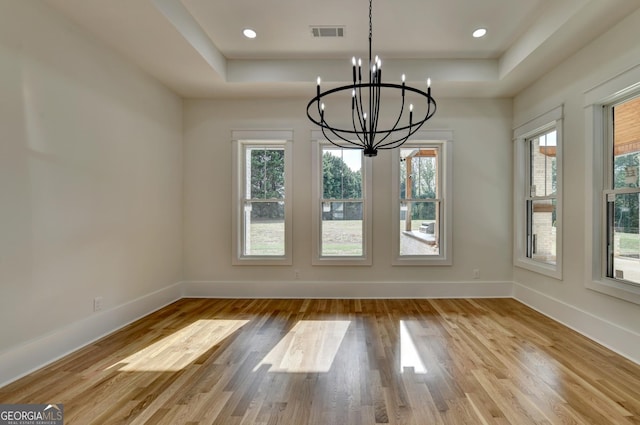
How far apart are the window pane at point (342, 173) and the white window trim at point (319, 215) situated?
0.11m

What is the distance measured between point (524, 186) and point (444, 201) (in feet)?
3.47

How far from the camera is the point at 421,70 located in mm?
3764

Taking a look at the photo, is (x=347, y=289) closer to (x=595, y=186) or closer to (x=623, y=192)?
(x=595, y=186)

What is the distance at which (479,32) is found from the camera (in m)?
3.23

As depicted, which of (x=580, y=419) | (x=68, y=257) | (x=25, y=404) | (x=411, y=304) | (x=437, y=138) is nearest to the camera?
(x=580, y=419)

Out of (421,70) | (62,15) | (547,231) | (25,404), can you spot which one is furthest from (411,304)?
(62,15)

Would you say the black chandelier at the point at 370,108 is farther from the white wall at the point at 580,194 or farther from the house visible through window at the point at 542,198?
the house visible through window at the point at 542,198

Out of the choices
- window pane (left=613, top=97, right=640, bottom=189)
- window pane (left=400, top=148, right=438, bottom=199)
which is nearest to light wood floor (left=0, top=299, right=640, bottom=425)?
window pane (left=613, top=97, right=640, bottom=189)

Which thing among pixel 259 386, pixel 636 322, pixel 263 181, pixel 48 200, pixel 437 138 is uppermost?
pixel 437 138

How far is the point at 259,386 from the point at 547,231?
12.4 ft

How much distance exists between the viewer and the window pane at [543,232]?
3631mm

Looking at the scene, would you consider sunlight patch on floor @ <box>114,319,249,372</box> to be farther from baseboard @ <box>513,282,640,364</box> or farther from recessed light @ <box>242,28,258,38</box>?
baseboard @ <box>513,282,640,364</box>

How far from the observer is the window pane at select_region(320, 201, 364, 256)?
175 inches

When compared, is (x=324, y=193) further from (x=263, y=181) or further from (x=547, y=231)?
(x=547, y=231)
